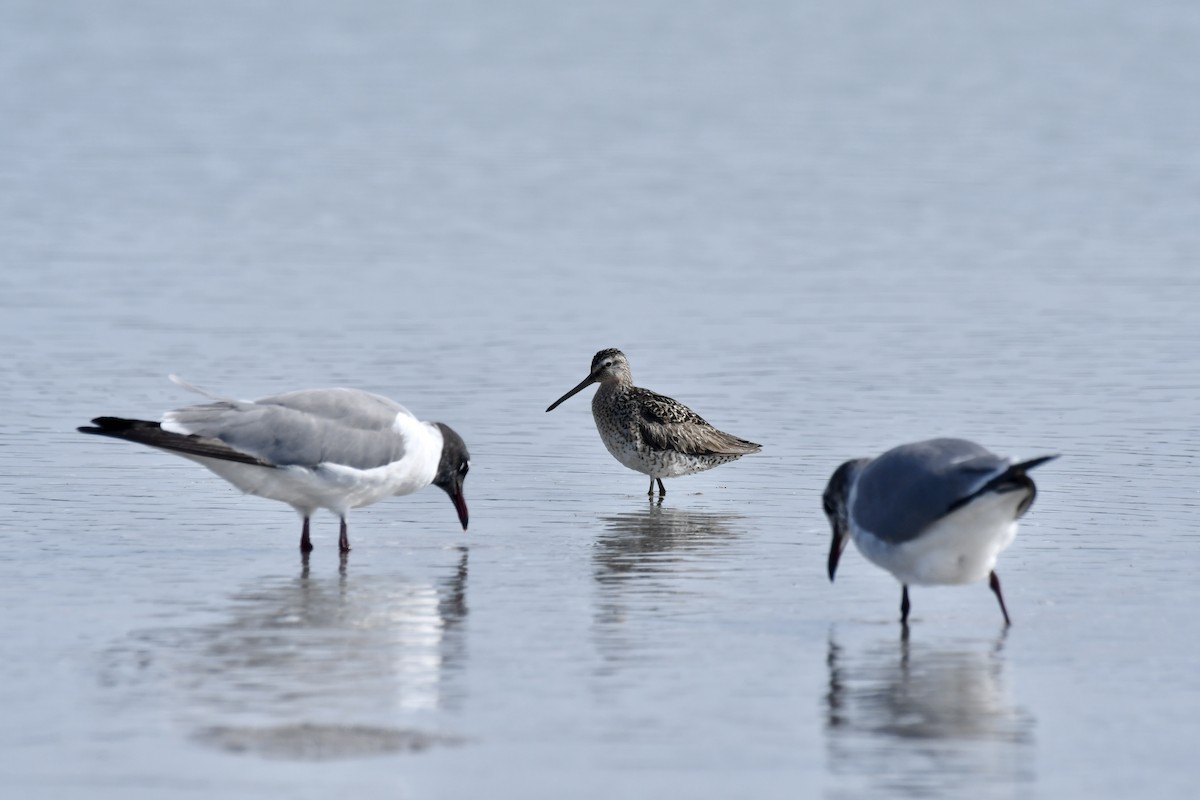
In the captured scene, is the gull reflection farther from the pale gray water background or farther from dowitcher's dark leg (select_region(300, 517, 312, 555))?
dowitcher's dark leg (select_region(300, 517, 312, 555))

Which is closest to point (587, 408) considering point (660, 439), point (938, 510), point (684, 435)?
point (684, 435)

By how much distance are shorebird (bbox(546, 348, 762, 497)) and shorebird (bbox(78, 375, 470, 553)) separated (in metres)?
2.05

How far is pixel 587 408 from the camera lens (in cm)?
1594

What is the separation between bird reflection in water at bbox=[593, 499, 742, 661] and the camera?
30.7 feet

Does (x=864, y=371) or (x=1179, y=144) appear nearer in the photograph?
(x=864, y=371)

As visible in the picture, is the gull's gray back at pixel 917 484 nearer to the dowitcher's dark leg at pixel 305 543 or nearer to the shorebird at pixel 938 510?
the shorebird at pixel 938 510

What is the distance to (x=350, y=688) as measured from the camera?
8328 mm

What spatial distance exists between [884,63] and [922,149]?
1166 centimetres

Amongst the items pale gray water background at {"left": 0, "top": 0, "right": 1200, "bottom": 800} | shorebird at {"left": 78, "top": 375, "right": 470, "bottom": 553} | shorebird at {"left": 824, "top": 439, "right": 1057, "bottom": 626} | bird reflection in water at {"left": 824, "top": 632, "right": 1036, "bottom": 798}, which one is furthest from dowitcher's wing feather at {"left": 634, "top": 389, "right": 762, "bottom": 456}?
bird reflection in water at {"left": 824, "top": 632, "right": 1036, "bottom": 798}

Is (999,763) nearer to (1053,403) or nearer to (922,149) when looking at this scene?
(1053,403)

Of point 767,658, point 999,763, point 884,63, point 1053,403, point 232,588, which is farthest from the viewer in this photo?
point 884,63

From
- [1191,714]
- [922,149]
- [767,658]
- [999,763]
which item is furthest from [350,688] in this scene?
[922,149]

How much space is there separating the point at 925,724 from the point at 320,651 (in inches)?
105

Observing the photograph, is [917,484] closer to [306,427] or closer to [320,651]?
[320,651]
